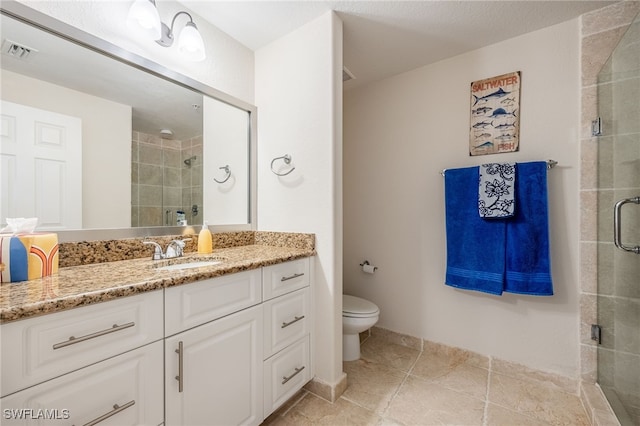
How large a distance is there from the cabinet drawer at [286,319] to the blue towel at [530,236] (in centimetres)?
127

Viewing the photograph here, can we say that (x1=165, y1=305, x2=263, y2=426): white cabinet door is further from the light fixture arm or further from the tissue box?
the light fixture arm

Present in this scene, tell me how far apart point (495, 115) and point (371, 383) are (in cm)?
194

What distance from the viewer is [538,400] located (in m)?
1.51

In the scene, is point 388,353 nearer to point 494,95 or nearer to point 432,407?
point 432,407

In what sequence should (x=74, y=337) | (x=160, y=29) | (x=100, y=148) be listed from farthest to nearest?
(x=160, y=29) < (x=100, y=148) < (x=74, y=337)

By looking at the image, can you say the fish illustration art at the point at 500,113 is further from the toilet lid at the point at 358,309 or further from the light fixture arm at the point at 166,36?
the light fixture arm at the point at 166,36

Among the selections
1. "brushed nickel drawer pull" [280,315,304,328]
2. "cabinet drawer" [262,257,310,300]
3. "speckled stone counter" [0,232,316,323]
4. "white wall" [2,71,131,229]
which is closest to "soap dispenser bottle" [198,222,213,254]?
"speckled stone counter" [0,232,316,323]

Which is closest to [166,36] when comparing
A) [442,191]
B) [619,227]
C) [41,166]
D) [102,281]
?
[41,166]

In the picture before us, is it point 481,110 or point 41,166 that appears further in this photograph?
point 481,110

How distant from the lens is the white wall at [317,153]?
1.54m

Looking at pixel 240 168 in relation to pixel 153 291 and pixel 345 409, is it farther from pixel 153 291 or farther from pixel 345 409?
pixel 345 409

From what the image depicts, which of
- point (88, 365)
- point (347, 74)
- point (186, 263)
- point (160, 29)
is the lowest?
point (88, 365)

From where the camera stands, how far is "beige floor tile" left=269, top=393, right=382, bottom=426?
1340mm

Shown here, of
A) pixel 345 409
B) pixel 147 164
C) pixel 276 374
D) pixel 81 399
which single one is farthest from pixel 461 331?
pixel 147 164
